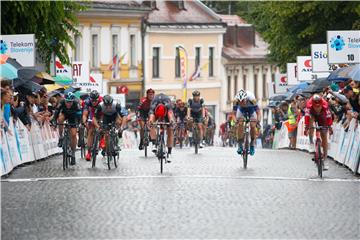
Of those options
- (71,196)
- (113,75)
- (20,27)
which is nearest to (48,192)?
(71,196)

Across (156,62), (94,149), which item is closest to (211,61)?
(156,62)

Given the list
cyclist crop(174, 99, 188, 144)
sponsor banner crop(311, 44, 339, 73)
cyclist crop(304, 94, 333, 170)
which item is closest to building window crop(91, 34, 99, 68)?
cyclist crop(174, 99, 188, 144)

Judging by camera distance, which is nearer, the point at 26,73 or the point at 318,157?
the point at 318,157

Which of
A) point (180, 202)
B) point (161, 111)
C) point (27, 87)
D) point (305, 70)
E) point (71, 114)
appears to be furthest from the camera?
point (305, 70)

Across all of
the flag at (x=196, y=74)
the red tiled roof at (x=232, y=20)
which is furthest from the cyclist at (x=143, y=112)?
the red tiled roof at (x=232, y=20)

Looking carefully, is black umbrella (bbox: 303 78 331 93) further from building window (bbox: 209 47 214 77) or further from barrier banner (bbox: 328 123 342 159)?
building window (bbox: 209 47 214 77)

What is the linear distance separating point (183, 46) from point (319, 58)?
50.8 meters

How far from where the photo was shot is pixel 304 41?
59656mm

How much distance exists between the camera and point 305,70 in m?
44.4

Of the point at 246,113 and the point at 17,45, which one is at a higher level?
the point at 17,45

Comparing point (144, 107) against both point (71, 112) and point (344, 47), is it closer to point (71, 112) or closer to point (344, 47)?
point (71, 112)

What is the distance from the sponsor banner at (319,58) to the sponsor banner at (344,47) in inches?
201

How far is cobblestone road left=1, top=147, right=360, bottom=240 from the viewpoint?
15.9 meters

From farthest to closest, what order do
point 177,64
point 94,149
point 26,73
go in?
point 177,64
point 26,73
point 94,149
